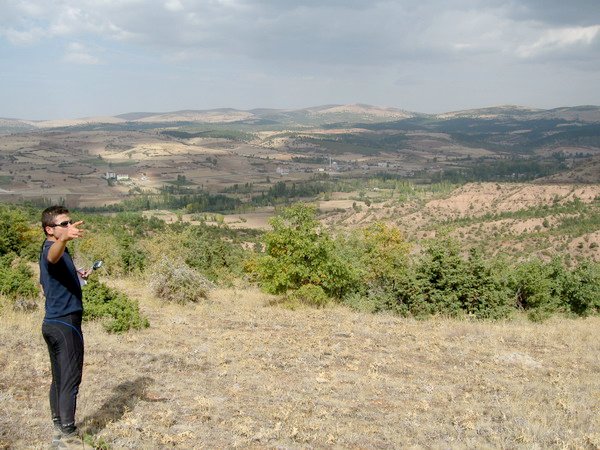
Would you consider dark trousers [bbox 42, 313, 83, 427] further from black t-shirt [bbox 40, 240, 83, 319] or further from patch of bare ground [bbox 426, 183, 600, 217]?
patch of bare ground [bbox 426, 183, 600, 217]

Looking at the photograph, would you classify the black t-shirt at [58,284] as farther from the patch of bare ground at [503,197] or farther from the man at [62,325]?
the patch of bare ground at [503,197]

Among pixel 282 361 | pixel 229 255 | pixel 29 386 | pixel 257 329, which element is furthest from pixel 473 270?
pixel 229 255

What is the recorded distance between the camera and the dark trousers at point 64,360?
205 inches

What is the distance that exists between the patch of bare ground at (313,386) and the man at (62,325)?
53 cm

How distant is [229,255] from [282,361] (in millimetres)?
25327

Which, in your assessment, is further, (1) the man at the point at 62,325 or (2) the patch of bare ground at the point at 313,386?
(2) the patch of bare ground at the point at 313,386

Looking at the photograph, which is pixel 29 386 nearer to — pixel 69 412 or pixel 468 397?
pixel 69 412

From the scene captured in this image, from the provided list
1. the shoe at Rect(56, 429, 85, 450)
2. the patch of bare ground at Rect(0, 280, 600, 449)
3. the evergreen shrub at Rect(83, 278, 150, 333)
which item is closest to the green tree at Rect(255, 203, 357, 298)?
the patch of bare ground at Rect(0, 280, 600, 449)

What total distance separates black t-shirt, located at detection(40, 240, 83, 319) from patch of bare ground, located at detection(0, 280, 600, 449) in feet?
5.30

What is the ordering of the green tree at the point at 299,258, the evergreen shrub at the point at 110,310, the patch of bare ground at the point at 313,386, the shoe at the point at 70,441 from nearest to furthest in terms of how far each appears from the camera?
the shoe at the point at 70,441, the patch of bare ground at the point at 313,386, the evergreen shrub at the point at 110,310, the green tree at the point at 299,258

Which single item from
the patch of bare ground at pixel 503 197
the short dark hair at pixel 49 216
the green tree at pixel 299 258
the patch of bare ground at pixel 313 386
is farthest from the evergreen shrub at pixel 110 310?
the patch of bare ground at pixel 503 197

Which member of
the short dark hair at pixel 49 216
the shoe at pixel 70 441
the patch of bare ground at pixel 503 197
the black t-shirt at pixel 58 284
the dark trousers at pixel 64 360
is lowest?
the patch of bare ground at pixel 503 197

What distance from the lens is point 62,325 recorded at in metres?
5.22

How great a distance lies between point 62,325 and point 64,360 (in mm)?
393
